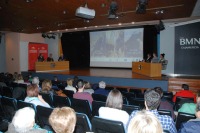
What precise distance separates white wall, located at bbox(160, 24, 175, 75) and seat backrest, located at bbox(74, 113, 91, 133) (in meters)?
9.56

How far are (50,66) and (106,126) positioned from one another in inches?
475

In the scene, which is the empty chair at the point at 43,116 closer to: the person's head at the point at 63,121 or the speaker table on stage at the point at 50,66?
the person's head at the point at 63,121

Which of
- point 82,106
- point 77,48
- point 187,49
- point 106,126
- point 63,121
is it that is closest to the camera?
point 63,121

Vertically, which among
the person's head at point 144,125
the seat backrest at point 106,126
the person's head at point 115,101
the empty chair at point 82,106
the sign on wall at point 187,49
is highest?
the sign on wall at point 187,49

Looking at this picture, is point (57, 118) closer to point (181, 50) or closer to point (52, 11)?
point (52, 11)

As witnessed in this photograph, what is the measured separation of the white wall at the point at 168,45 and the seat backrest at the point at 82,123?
376 inches

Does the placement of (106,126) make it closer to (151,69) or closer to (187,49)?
(151,69)

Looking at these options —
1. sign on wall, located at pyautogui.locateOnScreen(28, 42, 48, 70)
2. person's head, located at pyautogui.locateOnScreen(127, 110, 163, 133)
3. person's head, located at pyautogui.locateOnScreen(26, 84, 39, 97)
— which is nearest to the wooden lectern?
person's head, located at pyautogui.locateOnScreen(26, 84, 39, 97)

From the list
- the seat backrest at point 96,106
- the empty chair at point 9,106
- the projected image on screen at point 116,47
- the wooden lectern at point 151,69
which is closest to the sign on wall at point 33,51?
the projected image on screen at point 116,47

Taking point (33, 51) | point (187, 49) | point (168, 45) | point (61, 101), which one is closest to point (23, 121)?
point (61, 101)

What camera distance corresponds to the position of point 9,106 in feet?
11.7

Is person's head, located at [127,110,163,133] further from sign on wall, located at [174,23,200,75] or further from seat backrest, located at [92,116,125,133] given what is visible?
sign on wall, located at [174,23,200,75]

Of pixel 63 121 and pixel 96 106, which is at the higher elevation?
pixel 63 121

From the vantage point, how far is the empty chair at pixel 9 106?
11.2ft
